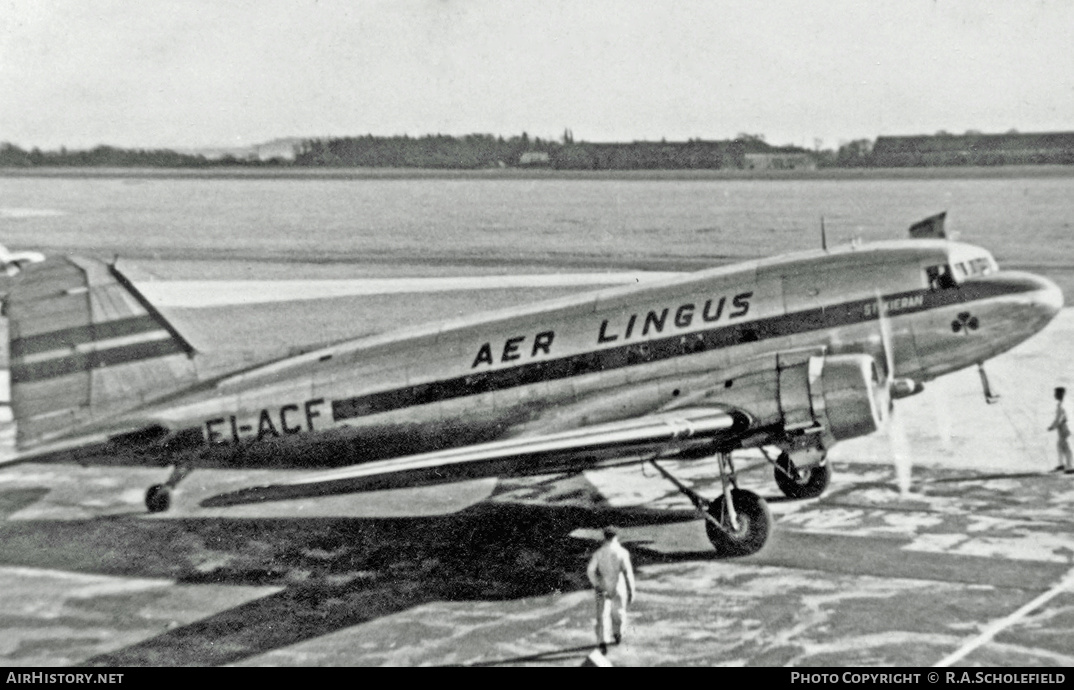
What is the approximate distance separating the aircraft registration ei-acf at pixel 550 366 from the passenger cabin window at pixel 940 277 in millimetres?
21

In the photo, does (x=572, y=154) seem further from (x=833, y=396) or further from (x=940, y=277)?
(x=833, y=396)

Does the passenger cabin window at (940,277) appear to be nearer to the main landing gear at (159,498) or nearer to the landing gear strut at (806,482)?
the landing gear strut at (806,482)

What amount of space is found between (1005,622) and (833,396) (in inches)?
133

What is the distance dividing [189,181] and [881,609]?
2170 inches

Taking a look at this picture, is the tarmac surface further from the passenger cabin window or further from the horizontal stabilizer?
the horizontal stabilizer

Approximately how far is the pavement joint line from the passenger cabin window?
4.33 m

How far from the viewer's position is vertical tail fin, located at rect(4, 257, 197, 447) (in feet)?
48.4

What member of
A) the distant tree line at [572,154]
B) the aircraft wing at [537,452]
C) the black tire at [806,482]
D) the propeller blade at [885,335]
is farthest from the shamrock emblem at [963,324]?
the distant tree line at [572,154]

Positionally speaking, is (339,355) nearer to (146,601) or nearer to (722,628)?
(146,601)

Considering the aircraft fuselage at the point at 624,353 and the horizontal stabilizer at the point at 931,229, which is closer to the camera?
the aircraft fuselage at the point at 624,353

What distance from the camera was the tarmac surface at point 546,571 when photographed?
36.0ft

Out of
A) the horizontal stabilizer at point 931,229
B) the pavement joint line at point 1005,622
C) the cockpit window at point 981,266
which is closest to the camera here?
the pavement joint line at point 1005,622

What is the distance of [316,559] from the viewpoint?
1422 centimetres

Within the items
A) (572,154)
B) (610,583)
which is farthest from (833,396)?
(572,154)
